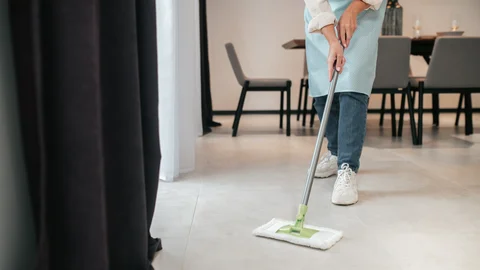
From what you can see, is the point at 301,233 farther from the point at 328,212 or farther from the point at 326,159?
the point at 326,159

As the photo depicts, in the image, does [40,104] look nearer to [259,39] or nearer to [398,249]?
[398,249]

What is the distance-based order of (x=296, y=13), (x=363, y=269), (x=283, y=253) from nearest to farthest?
(x=363, y=269), (x=283, y=253), (x=296, y=13)

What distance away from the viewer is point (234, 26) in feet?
18.5

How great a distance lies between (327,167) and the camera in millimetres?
2123

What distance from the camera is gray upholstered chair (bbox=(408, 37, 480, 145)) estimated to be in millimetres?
3062

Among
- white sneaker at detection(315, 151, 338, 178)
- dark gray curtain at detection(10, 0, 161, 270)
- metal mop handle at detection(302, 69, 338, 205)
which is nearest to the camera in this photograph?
dark gray curtain at detection(10, 0, 161, 270)

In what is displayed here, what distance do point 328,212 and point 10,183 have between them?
103 cm

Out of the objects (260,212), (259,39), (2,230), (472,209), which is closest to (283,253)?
(260,212)

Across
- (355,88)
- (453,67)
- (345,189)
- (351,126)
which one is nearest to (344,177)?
(345,189)

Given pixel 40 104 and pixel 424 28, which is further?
pixel 424 28

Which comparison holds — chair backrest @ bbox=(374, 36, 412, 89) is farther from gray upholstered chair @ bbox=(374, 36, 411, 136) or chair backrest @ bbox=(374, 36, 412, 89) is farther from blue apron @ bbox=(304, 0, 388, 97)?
blue apron @ bbox=(304, 0, 388, 97)

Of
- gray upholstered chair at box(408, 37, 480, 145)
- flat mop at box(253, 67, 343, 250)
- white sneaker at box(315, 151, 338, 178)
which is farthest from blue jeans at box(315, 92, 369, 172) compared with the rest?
gray upholstered chair at box(408, 37, 480, 145)

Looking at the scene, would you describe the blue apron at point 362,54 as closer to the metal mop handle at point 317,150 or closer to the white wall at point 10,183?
the metal mop handle at point 317,150

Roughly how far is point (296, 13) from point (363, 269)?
486cm
